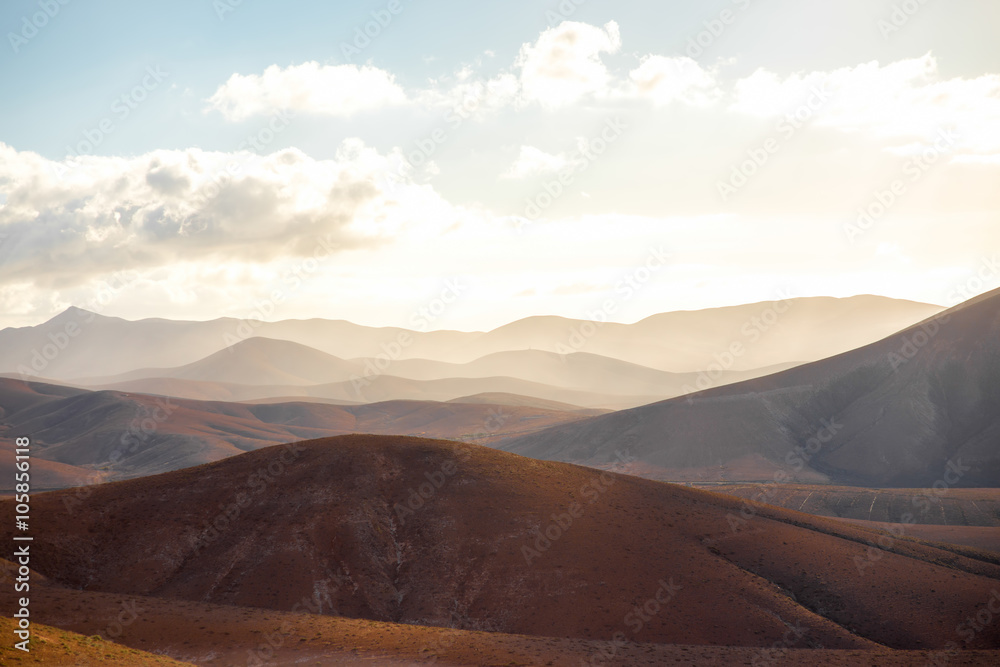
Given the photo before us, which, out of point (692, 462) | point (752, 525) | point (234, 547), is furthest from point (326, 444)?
point (692, 462)

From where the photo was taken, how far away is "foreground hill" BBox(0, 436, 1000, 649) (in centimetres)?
3416

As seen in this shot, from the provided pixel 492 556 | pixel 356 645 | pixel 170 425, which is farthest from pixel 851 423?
pixel 170 425

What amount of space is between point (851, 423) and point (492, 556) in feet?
284

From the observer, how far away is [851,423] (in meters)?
105

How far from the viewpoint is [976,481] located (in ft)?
275

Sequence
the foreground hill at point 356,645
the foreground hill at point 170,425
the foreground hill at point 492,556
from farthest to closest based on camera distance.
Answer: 1. the foreground hill at point 170,425
2. the foreground hill at point 492,556
3. the foreground hill at point 356,645

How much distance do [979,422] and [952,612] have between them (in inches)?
2874

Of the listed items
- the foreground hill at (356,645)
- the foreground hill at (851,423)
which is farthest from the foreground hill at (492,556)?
the foreground hill at (851,423)

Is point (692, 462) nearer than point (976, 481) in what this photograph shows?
No

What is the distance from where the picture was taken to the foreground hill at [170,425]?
4530 inches

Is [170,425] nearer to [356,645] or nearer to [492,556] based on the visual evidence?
[492,556]

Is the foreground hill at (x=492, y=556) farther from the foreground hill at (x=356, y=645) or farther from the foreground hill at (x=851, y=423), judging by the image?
the foreground hill at (x=851, y=423)

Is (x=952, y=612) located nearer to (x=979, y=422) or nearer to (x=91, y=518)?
(x=91, y=518)

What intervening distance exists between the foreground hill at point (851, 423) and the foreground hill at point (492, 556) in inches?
2055
